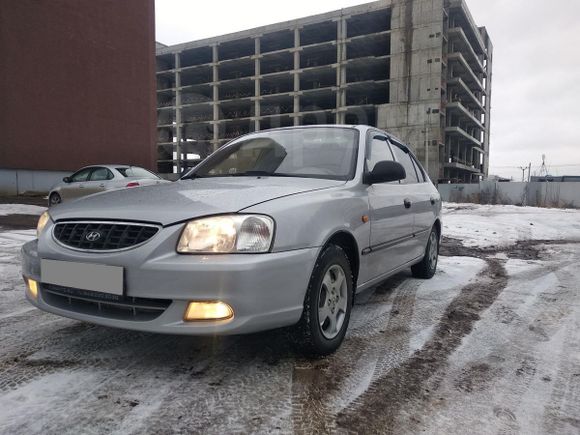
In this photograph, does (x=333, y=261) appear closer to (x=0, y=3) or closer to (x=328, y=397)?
(x=328, y=397)

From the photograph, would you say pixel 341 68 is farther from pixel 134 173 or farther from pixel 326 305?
pixel 326 305

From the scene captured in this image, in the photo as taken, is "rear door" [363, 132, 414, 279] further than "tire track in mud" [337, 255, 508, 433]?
Yes

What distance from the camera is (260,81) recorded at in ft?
160

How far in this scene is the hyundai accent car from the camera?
206 cm

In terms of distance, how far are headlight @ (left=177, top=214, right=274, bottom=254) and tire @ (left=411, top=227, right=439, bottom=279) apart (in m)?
2.90

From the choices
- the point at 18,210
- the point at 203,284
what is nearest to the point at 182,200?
the point at 203,284

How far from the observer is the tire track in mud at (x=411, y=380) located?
1.89 meters

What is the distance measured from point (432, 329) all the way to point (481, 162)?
63869 mm

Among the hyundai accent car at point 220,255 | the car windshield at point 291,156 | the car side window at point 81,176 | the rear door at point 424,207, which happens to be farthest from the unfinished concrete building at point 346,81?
the hyundai accent car at point 220,255

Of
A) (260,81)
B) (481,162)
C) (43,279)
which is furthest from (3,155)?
(481,162)

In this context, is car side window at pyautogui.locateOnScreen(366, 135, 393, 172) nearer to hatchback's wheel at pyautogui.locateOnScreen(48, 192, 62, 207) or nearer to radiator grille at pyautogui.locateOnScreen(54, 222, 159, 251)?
radiator grille at pyautogui.locateOnScreen(54, 222, 159, 251)

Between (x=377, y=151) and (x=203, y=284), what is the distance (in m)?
2.18

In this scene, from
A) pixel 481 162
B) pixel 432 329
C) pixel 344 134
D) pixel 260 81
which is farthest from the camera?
pixel 481 162

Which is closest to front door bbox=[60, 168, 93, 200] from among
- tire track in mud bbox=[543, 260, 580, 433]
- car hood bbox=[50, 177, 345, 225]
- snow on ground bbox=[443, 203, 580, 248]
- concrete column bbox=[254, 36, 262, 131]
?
Result: snow on ground bbox=[443, 203, 580, 248]
